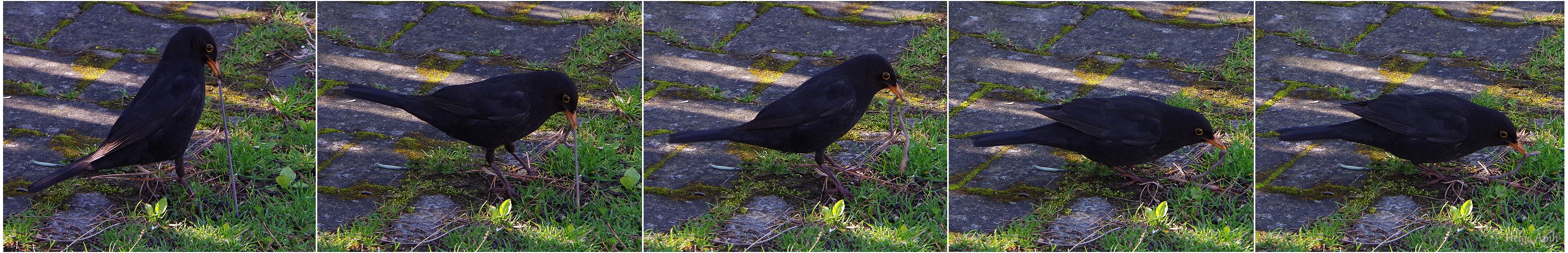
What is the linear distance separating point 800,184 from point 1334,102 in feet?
6.72

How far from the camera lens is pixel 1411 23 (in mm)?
3949

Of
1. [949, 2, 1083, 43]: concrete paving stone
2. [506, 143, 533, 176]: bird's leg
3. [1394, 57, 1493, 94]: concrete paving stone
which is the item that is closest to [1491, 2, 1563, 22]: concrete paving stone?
[1394, 57, 1493, 94]: concrete paving stone

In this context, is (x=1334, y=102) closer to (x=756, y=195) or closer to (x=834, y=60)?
A: (x=834, y=60)

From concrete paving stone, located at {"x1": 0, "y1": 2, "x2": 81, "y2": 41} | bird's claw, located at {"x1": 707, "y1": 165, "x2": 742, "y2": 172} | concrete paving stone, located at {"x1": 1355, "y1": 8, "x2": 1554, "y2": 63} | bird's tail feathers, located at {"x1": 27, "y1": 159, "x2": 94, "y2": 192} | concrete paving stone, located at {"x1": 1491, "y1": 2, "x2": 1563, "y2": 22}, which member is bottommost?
bird's claw, located at {"x1": 707, "y1": 165, "x2": 742, "y2": 172}

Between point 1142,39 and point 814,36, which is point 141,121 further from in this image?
point 1142,39

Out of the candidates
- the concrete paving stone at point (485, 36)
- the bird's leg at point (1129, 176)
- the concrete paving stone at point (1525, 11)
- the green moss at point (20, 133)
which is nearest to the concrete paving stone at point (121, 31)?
the green moss at point (20, 133)

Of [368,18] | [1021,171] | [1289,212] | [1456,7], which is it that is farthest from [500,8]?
[1456,7]

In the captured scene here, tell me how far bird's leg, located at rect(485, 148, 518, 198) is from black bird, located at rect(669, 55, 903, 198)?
1.91 ft

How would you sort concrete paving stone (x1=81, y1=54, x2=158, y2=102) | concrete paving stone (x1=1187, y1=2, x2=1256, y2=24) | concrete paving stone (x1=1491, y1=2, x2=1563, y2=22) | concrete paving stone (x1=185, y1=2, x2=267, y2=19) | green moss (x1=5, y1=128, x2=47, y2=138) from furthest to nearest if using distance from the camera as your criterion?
1. concrete paving stone (x1=185, y1=2, x2=267, y2=19)
2. concrete paving stone (x1=1491, y1=2, x2=1563, y2=22)
3. concrete paving stone (x1=81, y1=54, x2=158, y2=102)
4. concrete paving stone (x1=1187, y1=2, x2=1256, y2=24)
5. green moss (x1=5, y1=128, x2=47, y2=138)

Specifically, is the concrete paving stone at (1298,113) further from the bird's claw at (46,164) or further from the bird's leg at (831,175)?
the bird's claw at (46,164)

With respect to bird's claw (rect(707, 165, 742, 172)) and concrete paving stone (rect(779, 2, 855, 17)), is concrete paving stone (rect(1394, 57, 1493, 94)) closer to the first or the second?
concrete paving stone (rect(779, 2, 855, 17))

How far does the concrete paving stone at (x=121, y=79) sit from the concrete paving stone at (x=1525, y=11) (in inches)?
210

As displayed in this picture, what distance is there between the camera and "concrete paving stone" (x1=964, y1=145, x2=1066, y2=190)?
342cm

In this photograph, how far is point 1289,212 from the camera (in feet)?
10.8
